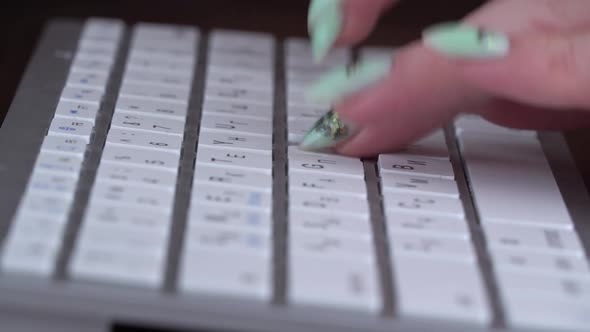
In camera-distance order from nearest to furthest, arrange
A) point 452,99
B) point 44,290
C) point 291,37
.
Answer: point 44,290 → point 452,99 → point 291,37

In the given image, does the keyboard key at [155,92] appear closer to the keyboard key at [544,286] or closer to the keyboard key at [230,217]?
the keyboard key at [230,217]

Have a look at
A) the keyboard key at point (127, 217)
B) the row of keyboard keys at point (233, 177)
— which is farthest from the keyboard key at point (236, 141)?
the keyboard key at point (127, 217)

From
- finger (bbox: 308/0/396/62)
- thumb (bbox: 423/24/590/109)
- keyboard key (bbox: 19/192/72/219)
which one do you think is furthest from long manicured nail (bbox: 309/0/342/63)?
keyboard key (bbox: 19/192/72/219)

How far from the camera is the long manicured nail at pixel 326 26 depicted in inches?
22.2

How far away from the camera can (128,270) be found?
1.34 ft

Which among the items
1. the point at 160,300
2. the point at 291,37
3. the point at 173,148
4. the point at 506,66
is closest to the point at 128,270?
the point at 160,300

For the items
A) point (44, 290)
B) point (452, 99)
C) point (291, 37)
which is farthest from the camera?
point (291, 37)

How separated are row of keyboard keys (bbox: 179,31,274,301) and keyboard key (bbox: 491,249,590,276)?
5.2 inches

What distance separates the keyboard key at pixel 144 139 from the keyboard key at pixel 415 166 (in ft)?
0.46

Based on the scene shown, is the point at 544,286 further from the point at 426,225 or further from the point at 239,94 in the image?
the point at 239,94

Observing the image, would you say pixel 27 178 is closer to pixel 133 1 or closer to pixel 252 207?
pixel 252 207

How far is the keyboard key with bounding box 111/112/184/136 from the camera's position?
558mm

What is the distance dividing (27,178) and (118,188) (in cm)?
6

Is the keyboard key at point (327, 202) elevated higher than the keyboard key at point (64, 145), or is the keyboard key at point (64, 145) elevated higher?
the keyboard key at point (64, 145)
